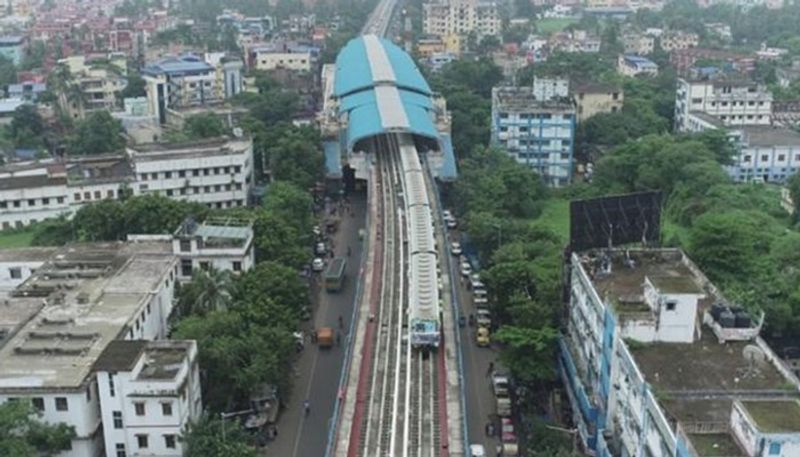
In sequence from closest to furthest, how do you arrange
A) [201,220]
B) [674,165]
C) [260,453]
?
[260,453], [201,220], [674,165]

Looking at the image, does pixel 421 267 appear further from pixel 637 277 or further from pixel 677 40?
pixel 677 40

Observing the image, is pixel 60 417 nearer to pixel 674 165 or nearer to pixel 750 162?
pixel 674 165

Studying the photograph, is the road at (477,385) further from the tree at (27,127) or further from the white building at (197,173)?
the tree at (27,127)

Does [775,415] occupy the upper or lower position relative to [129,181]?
upper

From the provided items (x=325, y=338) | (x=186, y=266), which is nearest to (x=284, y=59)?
(x=186, y=266)

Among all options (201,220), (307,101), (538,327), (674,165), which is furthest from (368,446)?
(307,101)
